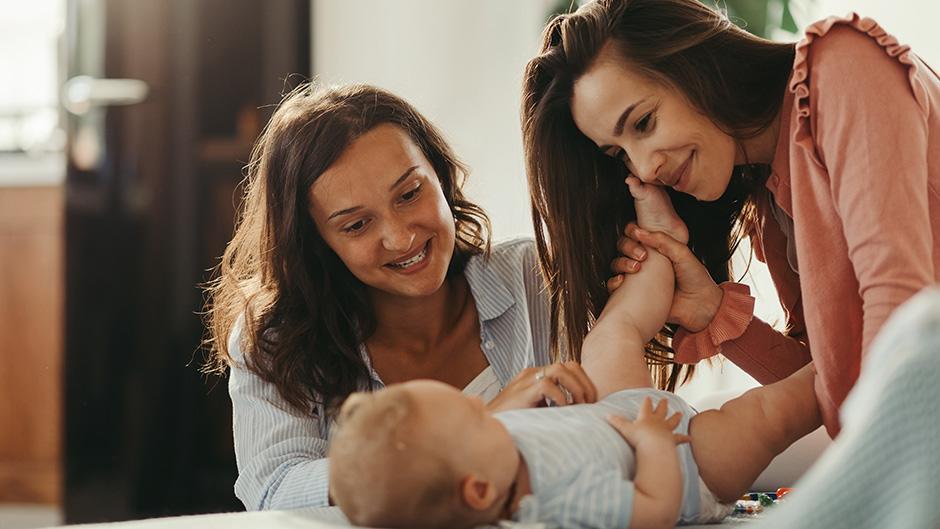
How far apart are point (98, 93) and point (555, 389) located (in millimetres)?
2001

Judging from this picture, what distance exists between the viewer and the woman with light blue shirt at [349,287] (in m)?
1.61

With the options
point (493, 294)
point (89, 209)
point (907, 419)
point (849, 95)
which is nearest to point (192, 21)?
point (89, 209)

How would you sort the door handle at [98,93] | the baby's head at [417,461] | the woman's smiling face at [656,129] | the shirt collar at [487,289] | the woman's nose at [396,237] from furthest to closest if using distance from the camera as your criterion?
the door handle at [98,93] → the shirt collar at [487,289] → the woman's nose at [396,237] → the woman's smiling face at [656,129] → the baby's head at [417,461]

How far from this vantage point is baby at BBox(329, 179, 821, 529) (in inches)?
41.0

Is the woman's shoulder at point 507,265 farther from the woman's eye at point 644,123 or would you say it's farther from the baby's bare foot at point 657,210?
the woman's eye at point 644,123

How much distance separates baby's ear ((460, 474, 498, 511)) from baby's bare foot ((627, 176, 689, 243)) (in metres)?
0.65

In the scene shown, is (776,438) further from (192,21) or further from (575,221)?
(192,21)

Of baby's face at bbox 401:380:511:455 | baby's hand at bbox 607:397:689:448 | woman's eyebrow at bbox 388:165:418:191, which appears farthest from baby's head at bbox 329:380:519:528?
woman's eyebrow at bbox 388:165:418:191

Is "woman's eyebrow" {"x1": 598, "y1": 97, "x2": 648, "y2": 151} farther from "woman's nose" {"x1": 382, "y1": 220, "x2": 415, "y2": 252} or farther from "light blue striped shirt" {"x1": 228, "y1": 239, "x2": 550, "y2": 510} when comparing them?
"light blue striped shirt" {"x1": 228, "y1": 239, "x2": 550, "y2": 510}

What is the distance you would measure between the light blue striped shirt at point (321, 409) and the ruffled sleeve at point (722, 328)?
278 millimetres

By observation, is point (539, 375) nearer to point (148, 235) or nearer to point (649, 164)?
point (649, 164)

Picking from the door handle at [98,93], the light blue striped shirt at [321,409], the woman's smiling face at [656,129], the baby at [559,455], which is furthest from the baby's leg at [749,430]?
the door handle at [98,93]

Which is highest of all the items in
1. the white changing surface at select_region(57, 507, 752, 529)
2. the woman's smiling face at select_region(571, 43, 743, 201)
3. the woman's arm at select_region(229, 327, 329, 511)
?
the woman's smiling face at select_region(571, 43, 743, 201)

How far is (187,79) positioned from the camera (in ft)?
10.1
